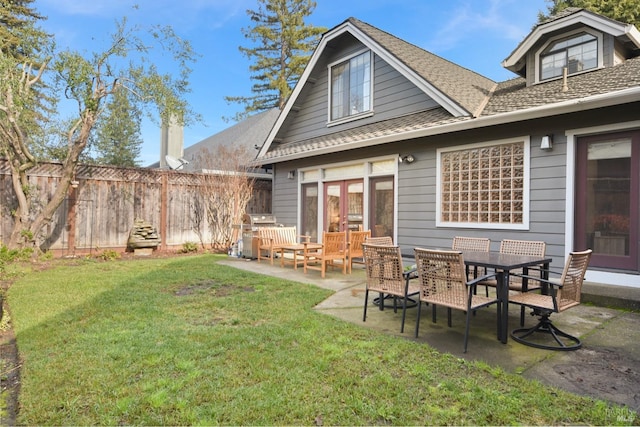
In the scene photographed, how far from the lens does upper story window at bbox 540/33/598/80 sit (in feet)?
22.0

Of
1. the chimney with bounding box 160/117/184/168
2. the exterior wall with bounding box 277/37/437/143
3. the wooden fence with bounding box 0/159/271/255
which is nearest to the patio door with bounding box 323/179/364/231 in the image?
the exterior wall with bounding box 277/37/437/143

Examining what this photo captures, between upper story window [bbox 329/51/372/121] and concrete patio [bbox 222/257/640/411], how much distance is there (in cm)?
510

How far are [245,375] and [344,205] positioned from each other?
665 centimetres

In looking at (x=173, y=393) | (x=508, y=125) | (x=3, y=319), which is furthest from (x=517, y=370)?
(x=3, y=319)

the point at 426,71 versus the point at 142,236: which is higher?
A: the point at 426,71

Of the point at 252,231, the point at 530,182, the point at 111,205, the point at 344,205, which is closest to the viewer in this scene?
the point at 530,182

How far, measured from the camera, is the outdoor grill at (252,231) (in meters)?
9.38

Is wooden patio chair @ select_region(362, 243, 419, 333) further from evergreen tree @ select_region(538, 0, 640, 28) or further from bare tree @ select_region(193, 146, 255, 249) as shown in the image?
evergreen tree @ select_region(538, 0, 640, 28)

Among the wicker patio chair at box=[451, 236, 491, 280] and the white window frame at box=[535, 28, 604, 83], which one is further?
the white window frame at box=[535, 28, 604, 83]

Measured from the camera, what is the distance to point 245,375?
277cm

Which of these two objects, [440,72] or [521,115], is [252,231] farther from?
[521,115]

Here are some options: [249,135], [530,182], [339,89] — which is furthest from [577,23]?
[249,135]

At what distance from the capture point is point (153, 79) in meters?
9.31

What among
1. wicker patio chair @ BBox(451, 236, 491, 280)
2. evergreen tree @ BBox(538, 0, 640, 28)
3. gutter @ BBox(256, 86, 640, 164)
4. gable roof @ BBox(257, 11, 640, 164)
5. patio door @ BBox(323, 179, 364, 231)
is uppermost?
evergreen tree @ BBox(538, 0, 640, 28)
